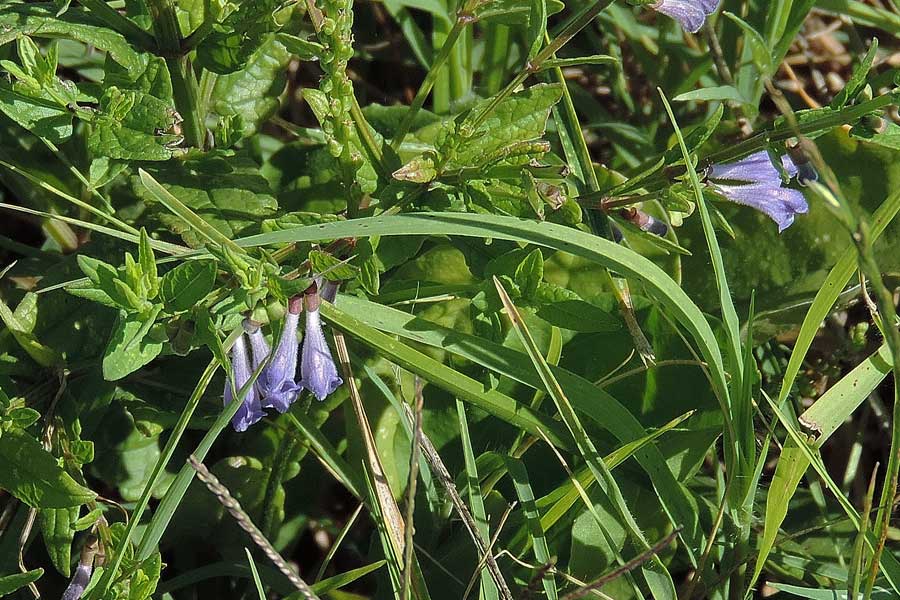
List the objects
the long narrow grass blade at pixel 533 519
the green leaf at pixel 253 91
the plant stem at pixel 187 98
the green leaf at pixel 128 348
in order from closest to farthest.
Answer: the green leaf at pixel 128 348, the long narrow grass blade at pixel 533 519, the plant stem at pixel 187 98, the green leaf at pixel 253 91

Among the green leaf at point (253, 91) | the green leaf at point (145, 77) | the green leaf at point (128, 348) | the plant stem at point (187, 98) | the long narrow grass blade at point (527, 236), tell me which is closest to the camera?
the green leaf at point (128, 348)

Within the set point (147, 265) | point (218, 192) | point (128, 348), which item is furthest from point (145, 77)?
point (128, 348)

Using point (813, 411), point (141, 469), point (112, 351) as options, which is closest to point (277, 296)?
point (112, 351)

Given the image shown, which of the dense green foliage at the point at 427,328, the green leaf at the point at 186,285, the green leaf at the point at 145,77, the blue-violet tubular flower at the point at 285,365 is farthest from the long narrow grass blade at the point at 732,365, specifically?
the green leaf at the point at 145,77

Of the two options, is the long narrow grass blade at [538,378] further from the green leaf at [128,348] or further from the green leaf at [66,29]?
the green leaf at [66,29]

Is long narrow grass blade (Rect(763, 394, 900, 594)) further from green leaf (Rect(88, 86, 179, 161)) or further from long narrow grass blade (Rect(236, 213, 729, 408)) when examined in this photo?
green leaf (Rect(88, 86, 179, 161))

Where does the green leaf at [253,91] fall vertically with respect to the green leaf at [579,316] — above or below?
above

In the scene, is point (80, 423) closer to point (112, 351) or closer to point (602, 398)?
point (112, 351)

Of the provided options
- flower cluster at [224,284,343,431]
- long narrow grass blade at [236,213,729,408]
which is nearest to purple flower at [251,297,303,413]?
flower cluster at [224,284,343,431]
